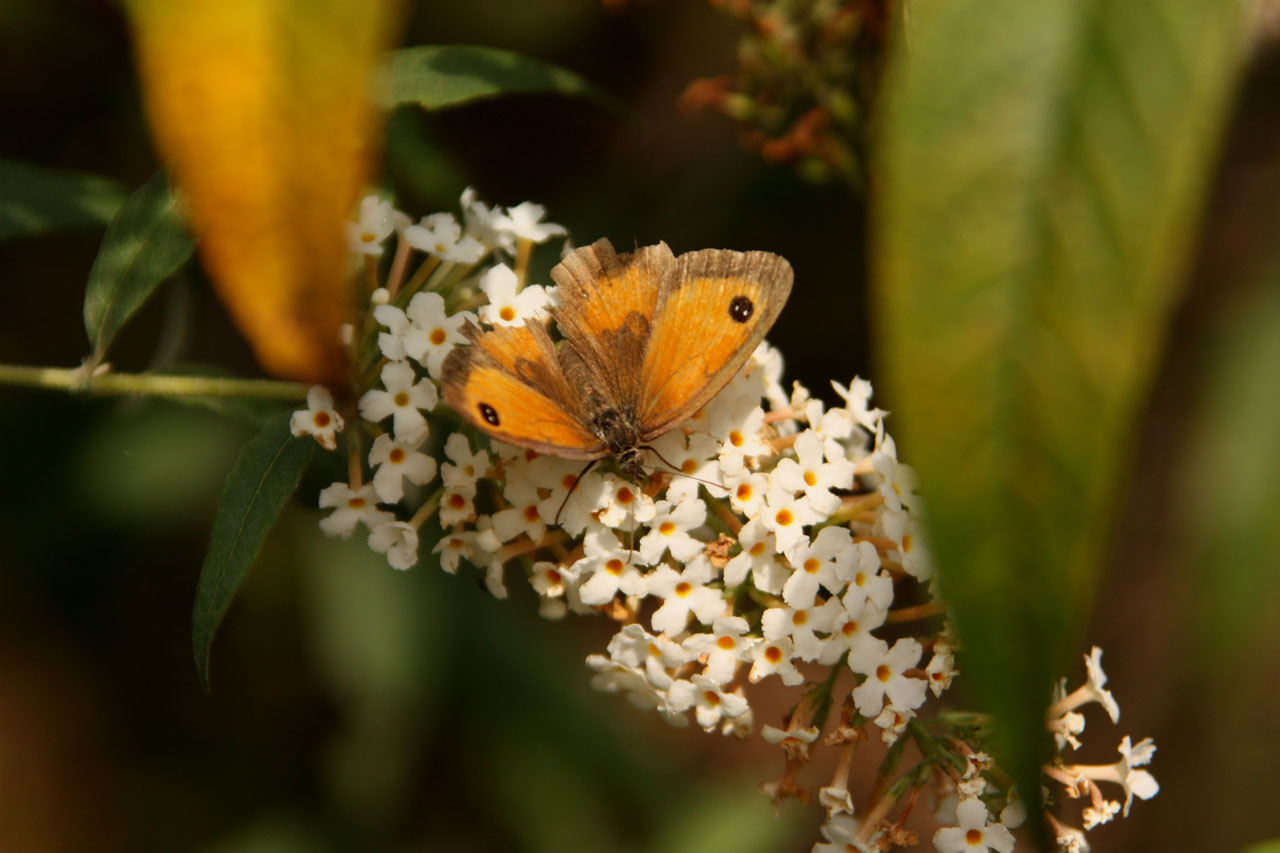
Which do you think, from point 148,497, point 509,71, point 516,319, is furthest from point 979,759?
point 148,497

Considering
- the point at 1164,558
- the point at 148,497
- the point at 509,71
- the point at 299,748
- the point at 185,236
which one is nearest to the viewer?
the point at 185,236

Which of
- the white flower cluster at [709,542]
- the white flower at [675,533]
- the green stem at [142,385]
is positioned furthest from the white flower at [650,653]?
the green stem at [142,385]

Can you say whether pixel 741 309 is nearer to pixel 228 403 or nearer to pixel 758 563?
pixel 758 563

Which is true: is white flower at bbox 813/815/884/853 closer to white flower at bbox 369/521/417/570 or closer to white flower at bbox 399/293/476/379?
white flower at bbox 369/521/417/570

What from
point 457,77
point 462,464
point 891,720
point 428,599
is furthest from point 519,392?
point 428,599

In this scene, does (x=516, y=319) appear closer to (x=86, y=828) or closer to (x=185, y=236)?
(x=185, y=236)

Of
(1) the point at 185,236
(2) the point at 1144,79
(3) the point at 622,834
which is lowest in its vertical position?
(3) the point at 622,834

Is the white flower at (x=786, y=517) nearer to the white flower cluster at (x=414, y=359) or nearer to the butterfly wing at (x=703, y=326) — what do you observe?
the butterfly wing at (x=703, y=326)
